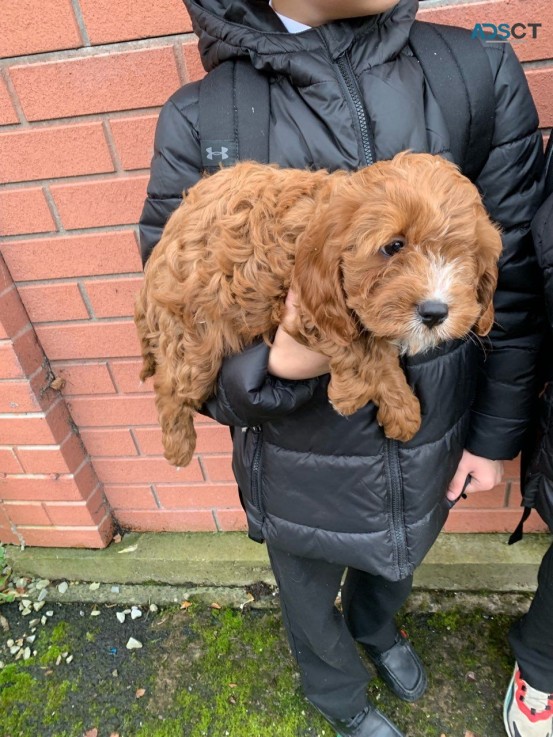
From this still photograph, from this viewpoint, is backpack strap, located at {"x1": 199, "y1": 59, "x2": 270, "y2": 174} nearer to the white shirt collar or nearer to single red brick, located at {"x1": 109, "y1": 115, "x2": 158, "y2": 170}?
the white shirt collar

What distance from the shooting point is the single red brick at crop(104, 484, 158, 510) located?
2.87 meters

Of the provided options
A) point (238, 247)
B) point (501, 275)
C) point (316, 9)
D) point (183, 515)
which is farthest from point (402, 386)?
point (183, 515)

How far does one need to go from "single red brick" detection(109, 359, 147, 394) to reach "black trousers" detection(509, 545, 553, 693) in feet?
5.74

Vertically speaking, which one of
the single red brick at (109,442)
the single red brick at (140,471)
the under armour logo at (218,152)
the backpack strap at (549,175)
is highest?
the under armour logo at (218,152)

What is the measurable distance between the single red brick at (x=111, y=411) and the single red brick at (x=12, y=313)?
45cm

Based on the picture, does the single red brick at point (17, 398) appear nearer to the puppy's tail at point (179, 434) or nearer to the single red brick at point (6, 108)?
the puppy's tail at point (179, 434)

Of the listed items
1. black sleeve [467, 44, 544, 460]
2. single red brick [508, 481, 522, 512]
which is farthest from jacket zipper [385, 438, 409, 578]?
single red brick [508, 481, 522, 512]

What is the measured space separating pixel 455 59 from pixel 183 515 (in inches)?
95.4

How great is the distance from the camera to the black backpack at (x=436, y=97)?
4.59 feet

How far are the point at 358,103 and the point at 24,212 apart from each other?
55.9 inches

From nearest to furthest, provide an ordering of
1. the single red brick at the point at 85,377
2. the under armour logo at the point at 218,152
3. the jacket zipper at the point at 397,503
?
the under armour logo at the point at 218,152 → the jacket zipper at the point at 397,503 → the single red brick at the point at 85,377

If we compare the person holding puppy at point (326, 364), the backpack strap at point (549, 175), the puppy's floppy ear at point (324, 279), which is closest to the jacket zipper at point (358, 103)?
the person holding puppy at point (326, 364)

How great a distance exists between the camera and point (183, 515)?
294cm

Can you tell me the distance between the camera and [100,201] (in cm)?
207
